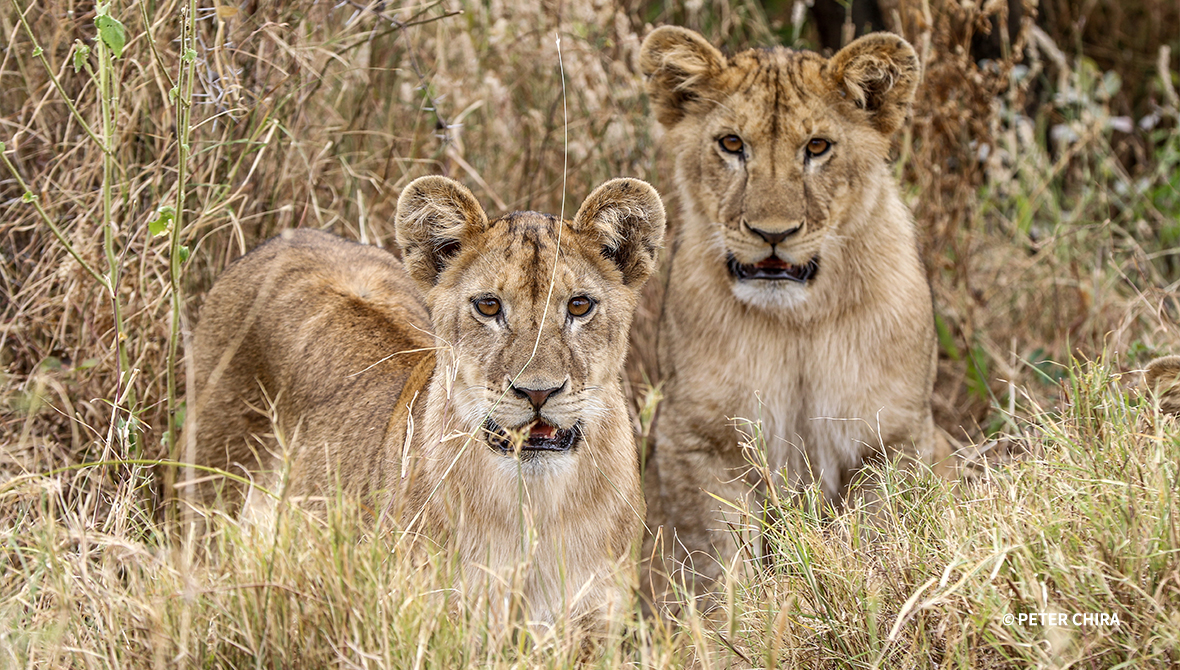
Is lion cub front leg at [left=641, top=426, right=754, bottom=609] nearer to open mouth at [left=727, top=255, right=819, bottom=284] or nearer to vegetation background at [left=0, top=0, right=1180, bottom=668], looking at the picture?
vegetation background at [left=0, top=0, right=1180, bottom=668]

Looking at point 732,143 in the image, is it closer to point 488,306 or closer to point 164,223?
point 488,306

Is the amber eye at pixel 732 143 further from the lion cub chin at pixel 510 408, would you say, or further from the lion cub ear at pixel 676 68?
the lion cub chin at pixel 510 408

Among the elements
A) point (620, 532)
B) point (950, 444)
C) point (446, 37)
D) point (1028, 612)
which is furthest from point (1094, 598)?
point (446, 37)

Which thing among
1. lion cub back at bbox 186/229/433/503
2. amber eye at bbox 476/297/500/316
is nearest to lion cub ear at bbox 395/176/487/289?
amber eye at bbox 476/297/500/316

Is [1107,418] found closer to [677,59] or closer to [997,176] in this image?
[677,59]

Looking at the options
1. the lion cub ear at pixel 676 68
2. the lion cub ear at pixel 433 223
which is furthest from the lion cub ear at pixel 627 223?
the lion cub ear at pixel 676 68

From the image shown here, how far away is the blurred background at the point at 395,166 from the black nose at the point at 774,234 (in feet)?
2.23

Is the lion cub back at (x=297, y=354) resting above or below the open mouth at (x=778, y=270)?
below

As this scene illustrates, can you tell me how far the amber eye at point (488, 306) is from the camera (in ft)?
10.4

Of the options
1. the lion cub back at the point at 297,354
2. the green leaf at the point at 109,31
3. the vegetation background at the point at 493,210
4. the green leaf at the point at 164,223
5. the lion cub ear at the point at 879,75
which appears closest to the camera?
the vegetation background at the point at 493,210

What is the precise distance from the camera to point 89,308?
428cm

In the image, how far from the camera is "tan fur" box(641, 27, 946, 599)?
381 cm

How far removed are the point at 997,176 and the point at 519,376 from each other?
3707mm

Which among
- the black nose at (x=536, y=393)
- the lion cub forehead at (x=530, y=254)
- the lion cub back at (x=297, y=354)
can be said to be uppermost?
the lion cub forehead at (x=530, y=254)
